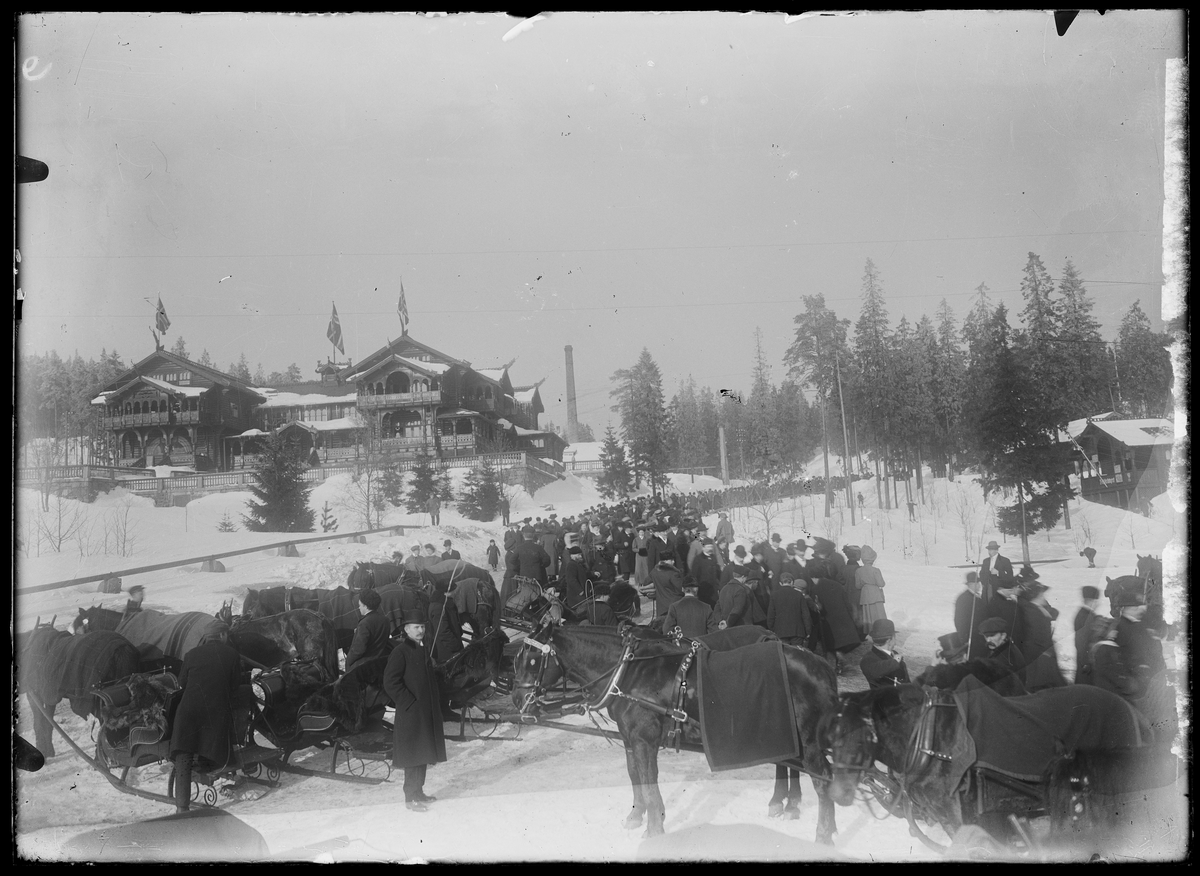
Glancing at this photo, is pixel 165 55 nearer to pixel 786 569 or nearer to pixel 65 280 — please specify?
pixel 65 280

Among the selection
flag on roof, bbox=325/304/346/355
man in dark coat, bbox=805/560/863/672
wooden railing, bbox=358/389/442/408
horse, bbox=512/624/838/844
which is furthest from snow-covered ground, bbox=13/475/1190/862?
flag on roof, bbox=325/304/346/355

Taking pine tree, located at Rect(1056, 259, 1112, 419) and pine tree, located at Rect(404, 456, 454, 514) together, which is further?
pine tree, located at Rect(404, 456, 454, 514)

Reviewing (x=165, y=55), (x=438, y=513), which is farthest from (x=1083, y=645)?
(x=165, y=55)

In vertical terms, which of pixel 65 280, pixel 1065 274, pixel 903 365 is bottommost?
pixel 903 365

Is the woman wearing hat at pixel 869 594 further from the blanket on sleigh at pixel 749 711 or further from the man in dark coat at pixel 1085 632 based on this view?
the blanket on sleigh at pixel 749 711

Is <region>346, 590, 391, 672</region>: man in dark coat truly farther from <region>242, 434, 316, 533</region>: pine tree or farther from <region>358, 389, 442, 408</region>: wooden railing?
<region>358, 389, 442, 408</region>: wooden railing

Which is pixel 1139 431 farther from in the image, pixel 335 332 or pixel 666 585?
pixel 335 332
